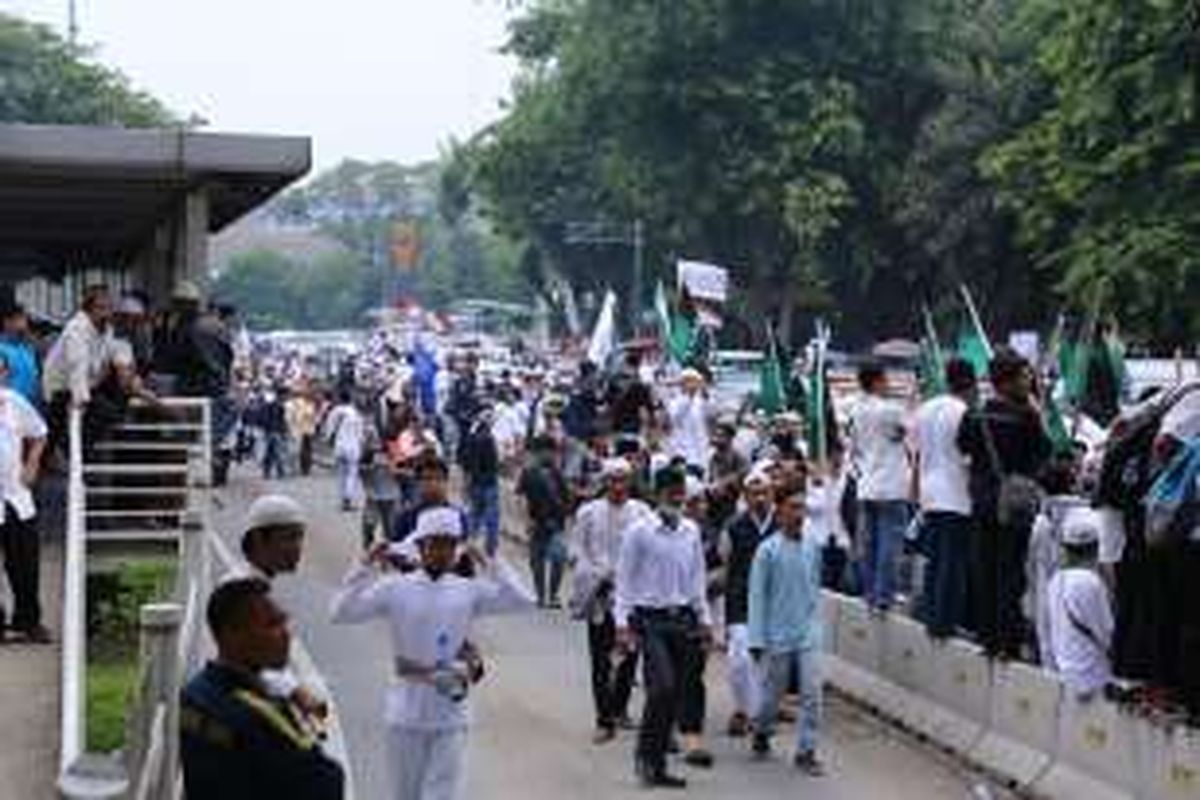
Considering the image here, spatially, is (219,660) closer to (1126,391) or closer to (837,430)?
(837,430)

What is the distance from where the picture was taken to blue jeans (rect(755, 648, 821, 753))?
14867 millimetres

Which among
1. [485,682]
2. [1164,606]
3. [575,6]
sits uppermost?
[575,6]

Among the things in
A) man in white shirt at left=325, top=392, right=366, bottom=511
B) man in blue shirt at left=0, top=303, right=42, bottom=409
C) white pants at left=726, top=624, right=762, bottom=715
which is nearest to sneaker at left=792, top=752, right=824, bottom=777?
white pants at left=726, top=624, right=762, bottom=715

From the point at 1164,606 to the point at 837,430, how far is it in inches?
342

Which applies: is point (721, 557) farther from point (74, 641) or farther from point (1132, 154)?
point (1132, 154)

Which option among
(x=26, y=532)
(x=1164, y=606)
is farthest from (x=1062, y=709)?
(x=26, y=532)

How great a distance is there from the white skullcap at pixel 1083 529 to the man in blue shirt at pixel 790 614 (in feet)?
6.64

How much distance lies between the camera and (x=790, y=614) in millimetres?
14953

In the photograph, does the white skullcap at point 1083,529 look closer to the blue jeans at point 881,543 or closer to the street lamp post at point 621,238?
the blue jeans at point 881,543

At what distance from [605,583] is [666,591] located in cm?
183

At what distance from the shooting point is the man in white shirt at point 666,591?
14.7 meters

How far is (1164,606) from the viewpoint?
477 inches

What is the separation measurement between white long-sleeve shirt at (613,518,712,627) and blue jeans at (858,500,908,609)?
7.62 ft

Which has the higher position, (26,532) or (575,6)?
(575,6)
